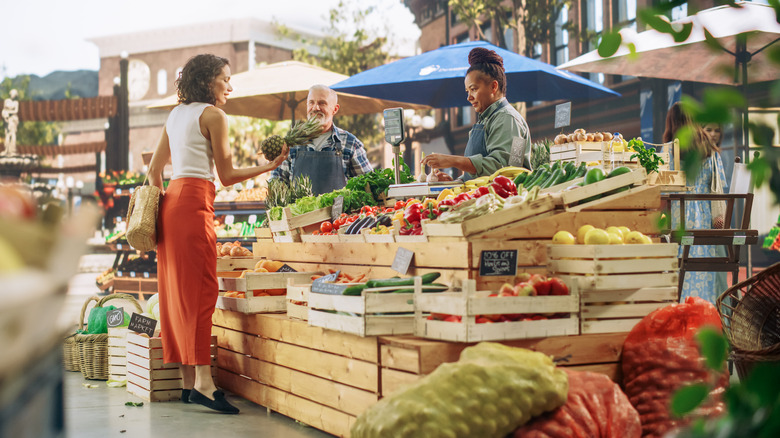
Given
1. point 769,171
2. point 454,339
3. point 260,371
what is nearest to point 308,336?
point 260,371

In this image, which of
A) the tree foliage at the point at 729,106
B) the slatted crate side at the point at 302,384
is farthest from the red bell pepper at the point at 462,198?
A: the tree foliage at the point at 729,106

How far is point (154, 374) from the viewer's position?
503cm

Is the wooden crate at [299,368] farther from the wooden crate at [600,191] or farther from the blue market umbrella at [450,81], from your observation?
the blue market umbrella at [450,81]

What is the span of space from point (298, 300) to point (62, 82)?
5631 centimetres

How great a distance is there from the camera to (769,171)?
1099mm

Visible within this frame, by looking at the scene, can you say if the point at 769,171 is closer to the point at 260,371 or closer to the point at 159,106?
the point at 260,371

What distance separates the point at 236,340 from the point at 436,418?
2744 millimetres

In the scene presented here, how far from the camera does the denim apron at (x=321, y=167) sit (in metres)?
6.23

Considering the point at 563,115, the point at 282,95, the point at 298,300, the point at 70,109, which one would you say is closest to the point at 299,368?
the point at 298,300

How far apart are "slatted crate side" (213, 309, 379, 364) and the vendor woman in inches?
51.0

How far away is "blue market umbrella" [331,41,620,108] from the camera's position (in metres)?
8.35

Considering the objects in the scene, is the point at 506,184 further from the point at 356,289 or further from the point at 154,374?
the point at 154,374

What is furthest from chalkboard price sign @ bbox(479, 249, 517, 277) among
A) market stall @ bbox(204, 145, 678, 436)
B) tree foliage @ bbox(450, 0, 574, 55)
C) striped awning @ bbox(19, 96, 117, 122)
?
striped awning @ bbox(19, 96, 117, 122)

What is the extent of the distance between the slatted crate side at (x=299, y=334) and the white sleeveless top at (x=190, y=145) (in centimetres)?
96
